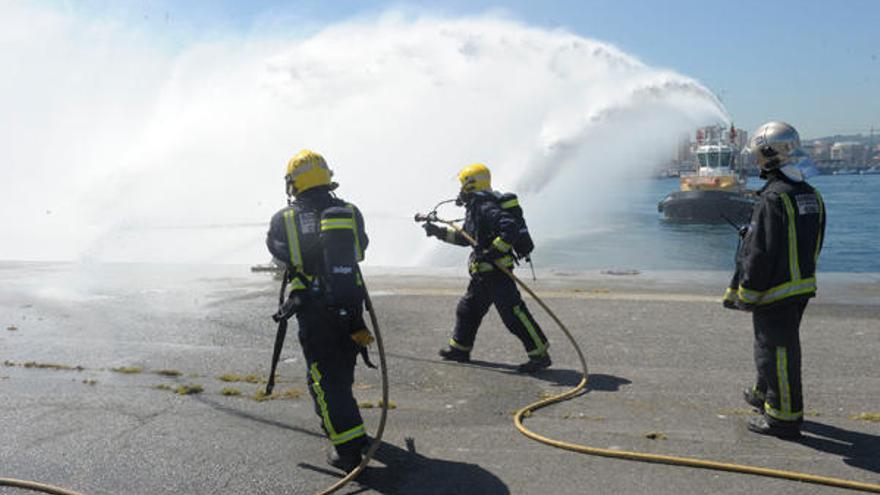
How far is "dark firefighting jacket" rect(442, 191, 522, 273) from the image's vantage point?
618 cm

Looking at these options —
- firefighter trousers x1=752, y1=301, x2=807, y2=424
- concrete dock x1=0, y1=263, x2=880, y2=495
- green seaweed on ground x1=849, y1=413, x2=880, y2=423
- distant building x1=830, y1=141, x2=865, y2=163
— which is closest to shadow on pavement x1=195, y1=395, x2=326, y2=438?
concrete dock x1=0, y1=263, x2=880, y2=495

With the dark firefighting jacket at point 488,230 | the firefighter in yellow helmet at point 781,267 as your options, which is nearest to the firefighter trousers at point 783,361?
the firefighter in yellow helmet at point 781,267

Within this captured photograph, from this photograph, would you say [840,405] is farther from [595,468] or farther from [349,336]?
[349,336]

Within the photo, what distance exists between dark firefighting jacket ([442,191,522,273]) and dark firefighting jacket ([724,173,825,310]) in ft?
6.91

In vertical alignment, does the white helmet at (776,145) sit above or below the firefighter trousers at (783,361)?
above

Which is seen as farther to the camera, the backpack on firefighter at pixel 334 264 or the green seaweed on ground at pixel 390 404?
the green seaweed on ground at pixel 390 404

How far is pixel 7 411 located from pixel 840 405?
5.72 m

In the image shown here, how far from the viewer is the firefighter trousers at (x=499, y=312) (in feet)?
20.8

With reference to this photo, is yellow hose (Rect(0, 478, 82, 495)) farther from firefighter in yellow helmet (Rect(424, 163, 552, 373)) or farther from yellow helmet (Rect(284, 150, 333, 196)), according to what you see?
firefighter in yellow helmet (Rect(424, 163, 552, 373))

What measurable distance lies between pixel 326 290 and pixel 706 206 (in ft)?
128

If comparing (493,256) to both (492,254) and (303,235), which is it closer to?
(492,254)

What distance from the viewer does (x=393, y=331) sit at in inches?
317

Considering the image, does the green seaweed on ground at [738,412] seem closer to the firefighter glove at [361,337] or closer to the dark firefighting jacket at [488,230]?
the dark firefighting jacket at [488,230]

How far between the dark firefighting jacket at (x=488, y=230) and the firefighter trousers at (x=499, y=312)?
0.44ft
